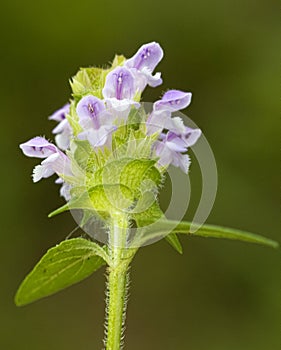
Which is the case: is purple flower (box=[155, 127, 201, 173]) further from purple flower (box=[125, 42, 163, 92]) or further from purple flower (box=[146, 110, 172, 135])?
purple flower (box=[125, 42, 163, 92])

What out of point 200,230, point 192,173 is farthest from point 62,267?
point 192,173

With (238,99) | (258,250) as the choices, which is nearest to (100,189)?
(258,250)

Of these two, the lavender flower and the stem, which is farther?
the lavender flower

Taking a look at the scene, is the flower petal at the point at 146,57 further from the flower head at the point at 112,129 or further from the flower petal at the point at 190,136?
the flower petal at the point at 190,136

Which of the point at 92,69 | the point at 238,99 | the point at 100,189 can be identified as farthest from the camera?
the point at 238,99

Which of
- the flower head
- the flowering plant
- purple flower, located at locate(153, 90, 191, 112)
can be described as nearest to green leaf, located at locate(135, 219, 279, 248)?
the flowering plant

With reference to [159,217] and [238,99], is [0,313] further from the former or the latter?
[159,217]
